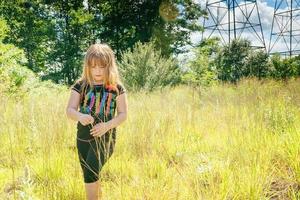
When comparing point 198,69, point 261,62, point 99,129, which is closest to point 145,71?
point 198,69

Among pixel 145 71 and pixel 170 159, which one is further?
pixel 145 71

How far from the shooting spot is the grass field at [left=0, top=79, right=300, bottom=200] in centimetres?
283

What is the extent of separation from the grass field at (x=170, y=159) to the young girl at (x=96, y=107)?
0.22 m

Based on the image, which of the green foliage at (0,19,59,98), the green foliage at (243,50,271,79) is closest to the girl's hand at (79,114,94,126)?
the green foliage at (0,19,59,98)

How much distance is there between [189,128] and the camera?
18.2ft

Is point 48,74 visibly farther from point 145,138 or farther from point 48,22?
point 145,138

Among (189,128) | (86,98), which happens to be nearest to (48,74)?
(189,128)

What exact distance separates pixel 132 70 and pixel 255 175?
1336cm

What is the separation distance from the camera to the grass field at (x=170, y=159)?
2.83 meters

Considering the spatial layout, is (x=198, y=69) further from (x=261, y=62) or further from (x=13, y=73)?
(x=261, y=62)

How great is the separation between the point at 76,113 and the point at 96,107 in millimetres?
194

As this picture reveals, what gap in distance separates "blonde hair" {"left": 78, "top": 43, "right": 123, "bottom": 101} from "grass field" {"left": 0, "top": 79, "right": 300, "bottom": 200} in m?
0.66

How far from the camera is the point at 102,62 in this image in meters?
2.95

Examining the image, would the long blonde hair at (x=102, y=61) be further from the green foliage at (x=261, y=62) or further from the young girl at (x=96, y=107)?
the green foliage at (x=261, y=62)
